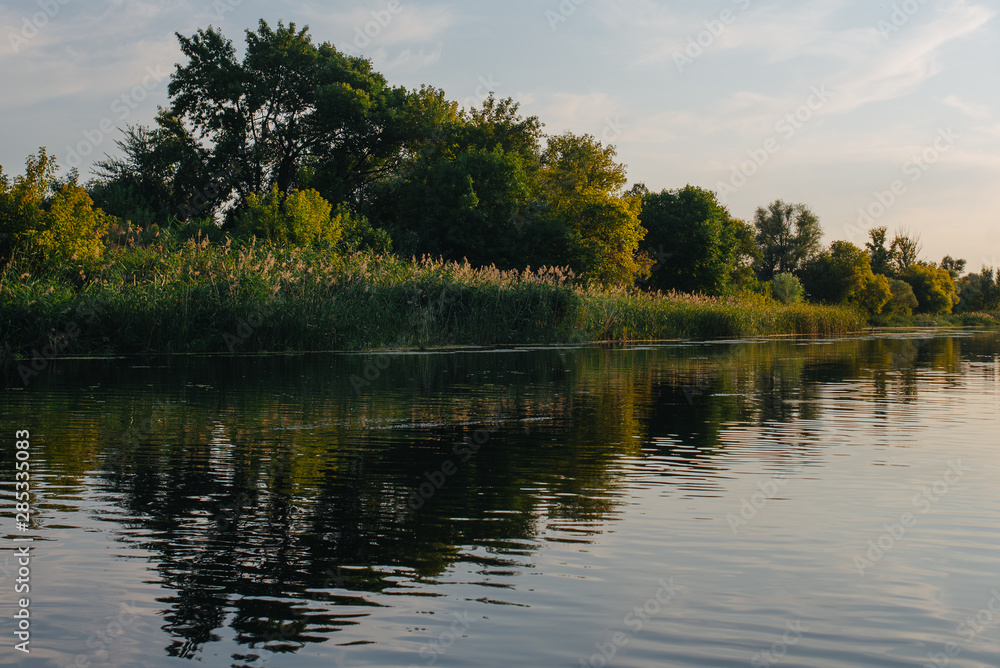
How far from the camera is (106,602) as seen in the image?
12.9 feet

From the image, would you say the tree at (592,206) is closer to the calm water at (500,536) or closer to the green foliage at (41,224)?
the green foliage at (41,224)

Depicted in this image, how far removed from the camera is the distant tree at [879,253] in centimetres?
9950

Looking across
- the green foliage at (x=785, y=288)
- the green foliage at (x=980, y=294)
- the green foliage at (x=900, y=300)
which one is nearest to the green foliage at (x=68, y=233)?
the green foliage at (x=785, y=288)

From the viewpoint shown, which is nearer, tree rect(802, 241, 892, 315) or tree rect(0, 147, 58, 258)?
tree rect(0, 147, 58, 258)

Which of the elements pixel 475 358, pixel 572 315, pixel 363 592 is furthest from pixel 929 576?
pixel 572 315

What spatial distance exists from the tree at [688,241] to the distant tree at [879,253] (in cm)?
4108

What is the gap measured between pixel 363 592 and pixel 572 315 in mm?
27110

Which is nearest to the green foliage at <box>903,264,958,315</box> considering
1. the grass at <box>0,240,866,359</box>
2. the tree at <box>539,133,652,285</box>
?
the tree at <box>539,133,652,285</box>

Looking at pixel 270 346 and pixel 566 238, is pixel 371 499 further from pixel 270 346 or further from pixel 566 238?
pixel 566 238

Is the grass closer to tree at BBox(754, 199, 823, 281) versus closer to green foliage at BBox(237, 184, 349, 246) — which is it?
green foliage at BBox(237, 184, 349, 246)

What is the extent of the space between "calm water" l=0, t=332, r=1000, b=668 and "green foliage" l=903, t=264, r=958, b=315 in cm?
9344

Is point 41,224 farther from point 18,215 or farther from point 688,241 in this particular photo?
point 688,241

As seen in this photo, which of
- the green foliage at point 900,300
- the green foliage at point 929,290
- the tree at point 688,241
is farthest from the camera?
the green foliage at point 929,290

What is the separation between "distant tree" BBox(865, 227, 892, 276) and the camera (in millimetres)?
99500
